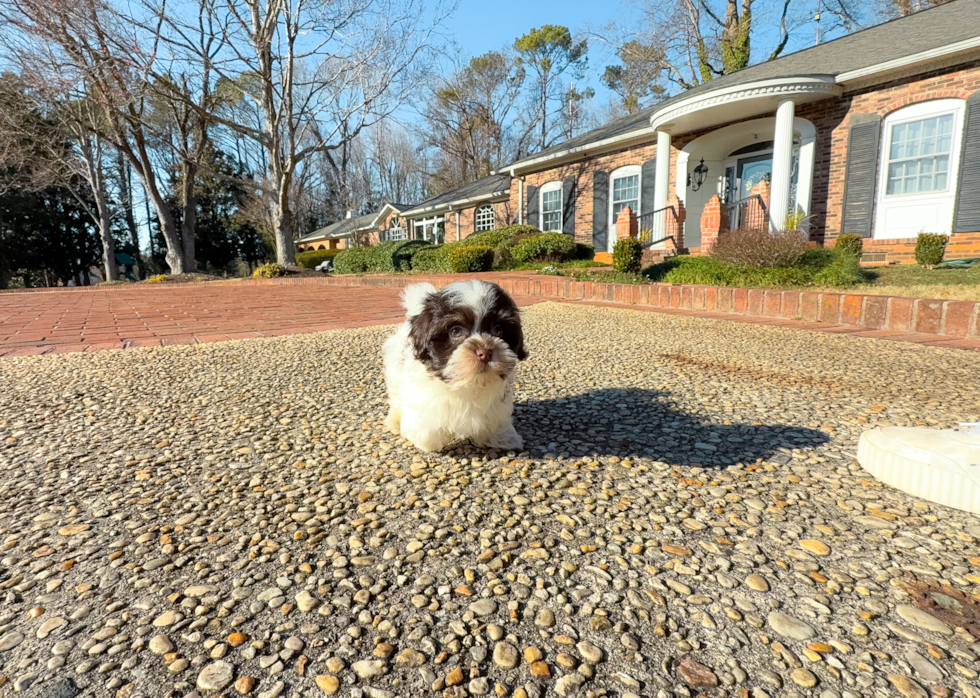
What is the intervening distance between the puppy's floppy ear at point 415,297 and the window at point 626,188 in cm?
1298

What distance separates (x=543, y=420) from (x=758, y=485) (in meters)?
1.08

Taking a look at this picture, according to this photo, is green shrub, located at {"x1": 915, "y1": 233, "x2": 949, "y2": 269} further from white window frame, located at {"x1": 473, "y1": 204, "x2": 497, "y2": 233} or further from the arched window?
white window frame, located at {"x1": 473, "y1": 204, "x2": 497, "y2": 233}

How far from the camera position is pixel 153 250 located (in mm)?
35594

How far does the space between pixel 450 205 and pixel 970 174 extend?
1960 centimetres

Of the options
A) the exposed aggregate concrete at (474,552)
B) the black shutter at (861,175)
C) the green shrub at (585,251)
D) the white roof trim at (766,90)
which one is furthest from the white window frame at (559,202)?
the exposed aggregate concrete at (474,552)

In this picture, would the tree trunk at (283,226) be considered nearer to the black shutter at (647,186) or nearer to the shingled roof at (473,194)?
the shingled roof at (473,194)

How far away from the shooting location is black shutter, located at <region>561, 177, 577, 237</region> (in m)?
16.4

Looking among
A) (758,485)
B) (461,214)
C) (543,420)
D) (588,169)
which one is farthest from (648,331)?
(461,214)

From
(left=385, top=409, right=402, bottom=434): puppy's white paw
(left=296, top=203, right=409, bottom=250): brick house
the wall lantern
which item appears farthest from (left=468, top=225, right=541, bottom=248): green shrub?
(left=296, top=203, right=409, bottom=250): brick house

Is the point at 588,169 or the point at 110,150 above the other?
the point at 110,150

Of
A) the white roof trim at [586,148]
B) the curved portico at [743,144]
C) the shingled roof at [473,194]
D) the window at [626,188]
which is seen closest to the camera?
the curved portico at [743,144]

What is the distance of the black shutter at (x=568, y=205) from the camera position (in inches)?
645

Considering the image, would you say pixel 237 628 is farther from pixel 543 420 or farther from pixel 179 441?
pixel 543 420

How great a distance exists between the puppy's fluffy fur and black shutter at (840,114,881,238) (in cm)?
1128
